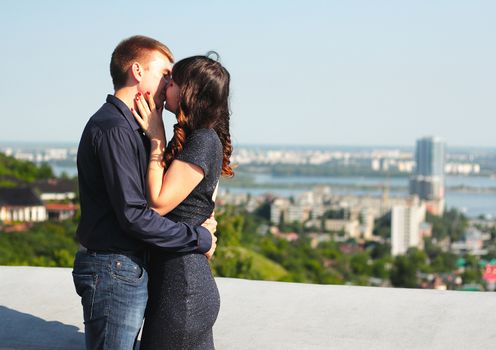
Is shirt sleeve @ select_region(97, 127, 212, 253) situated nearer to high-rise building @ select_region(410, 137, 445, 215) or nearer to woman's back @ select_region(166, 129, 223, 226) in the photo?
woman's back @ select_region(166, 129, 223, 226)

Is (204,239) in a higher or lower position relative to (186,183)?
lower

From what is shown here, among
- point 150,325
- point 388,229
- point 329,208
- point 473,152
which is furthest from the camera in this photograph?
point 473,152

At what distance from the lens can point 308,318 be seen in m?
2.32

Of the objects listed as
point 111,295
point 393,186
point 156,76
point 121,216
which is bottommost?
point 393,186

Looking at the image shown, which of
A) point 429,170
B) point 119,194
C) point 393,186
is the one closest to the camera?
point 119,194

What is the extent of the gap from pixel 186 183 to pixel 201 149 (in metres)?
0.06

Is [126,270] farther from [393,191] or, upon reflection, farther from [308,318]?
[393,191]

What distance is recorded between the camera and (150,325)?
146 centimetres

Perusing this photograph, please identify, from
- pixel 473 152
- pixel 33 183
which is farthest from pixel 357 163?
pixel 33 183

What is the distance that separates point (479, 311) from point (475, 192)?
79171 millimetres

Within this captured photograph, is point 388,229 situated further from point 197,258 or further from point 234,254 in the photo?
point 197,258

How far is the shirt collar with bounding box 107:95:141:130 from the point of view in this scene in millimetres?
1419

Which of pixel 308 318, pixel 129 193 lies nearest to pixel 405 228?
pixel 308 318

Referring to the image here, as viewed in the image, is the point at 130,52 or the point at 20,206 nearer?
the point at 130,52
